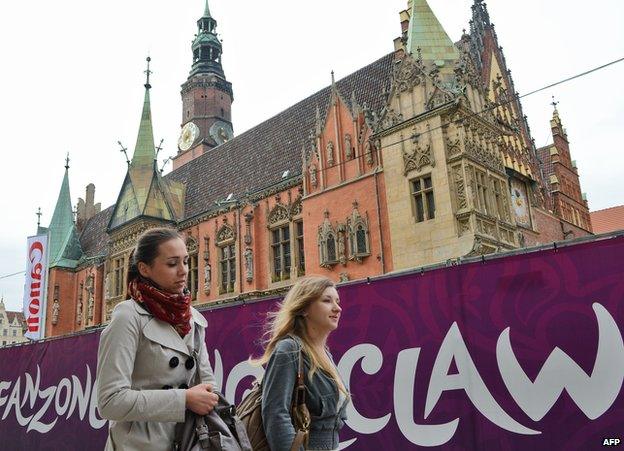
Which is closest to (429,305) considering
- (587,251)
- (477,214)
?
(587,251)

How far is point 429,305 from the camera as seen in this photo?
14.6 ft

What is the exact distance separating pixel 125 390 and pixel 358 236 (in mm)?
15208

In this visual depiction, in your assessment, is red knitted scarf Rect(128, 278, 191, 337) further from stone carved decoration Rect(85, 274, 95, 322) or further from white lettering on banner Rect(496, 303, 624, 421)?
stone carved decoration Rect(85, 274, 95, 322)

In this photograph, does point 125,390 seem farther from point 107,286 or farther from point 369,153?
point 107,286

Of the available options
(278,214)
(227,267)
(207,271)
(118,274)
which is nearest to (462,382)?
(278,214)

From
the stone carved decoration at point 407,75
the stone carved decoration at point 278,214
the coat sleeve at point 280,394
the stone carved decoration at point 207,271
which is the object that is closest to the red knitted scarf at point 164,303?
the coat sleeve at point 280,394

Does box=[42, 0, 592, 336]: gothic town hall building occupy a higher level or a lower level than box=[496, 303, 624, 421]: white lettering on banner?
higher

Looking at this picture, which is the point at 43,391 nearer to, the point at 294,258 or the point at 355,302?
the point at 355,302

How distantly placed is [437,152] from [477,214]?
2195 millimetres

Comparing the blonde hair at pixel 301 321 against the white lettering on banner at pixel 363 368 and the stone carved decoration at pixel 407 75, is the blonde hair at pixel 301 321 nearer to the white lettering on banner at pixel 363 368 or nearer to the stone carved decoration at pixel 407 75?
A: the white lettering on banner at pixel 363 368

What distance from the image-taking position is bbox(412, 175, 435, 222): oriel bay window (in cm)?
1569

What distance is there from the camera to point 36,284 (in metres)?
26.0

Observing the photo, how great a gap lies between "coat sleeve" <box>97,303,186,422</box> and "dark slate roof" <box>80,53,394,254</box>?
16.9 meters

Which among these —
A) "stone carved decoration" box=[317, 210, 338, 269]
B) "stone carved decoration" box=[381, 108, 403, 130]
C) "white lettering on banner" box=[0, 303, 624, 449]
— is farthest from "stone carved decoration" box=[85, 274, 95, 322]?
"white lettering on banner" box=[0, 303, 624, 449]
